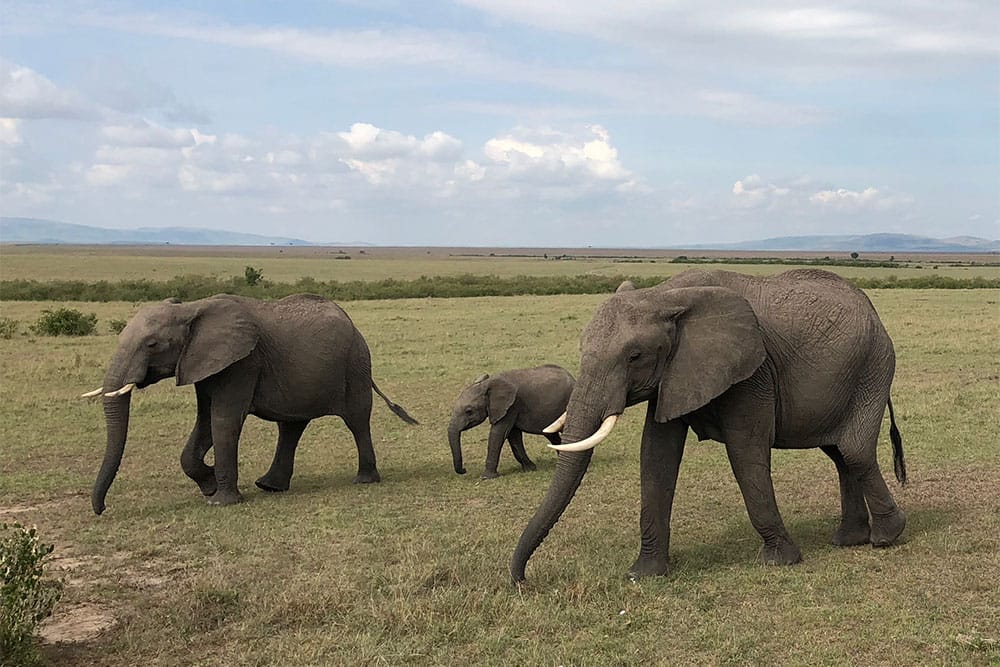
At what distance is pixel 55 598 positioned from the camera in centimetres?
650

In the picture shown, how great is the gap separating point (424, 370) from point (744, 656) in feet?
52.9

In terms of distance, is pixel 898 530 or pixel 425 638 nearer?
pixel 425 638

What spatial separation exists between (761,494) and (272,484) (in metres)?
6.58

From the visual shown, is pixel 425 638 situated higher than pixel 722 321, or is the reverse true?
pixel 722 321

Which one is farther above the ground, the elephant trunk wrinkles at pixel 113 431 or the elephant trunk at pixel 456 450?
the elephant trunk wrinkles at pixel 113 431

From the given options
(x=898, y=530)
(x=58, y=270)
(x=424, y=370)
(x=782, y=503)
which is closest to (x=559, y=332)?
(x=424, y=370)

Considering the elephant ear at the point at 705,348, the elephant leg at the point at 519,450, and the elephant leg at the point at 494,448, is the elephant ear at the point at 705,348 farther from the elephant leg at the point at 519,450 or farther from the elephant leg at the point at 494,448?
the elephant leg at the point at 519,450

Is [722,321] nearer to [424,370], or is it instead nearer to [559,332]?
[424,370]

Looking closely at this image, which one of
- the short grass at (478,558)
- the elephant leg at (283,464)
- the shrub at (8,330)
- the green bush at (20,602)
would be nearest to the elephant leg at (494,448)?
the short grass at (478,558)

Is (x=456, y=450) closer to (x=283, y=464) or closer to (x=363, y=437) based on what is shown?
(x=363, y=437)

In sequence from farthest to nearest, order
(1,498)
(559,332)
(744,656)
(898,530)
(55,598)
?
(559,332)
(1,498)
(898,530)
(55,598)
(744,656)

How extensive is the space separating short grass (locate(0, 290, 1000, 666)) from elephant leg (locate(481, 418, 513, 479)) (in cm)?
27

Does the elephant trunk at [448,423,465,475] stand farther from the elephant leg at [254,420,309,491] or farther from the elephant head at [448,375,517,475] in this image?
the elephant leg at [254,420,309,491]

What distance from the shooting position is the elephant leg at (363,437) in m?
12.1
